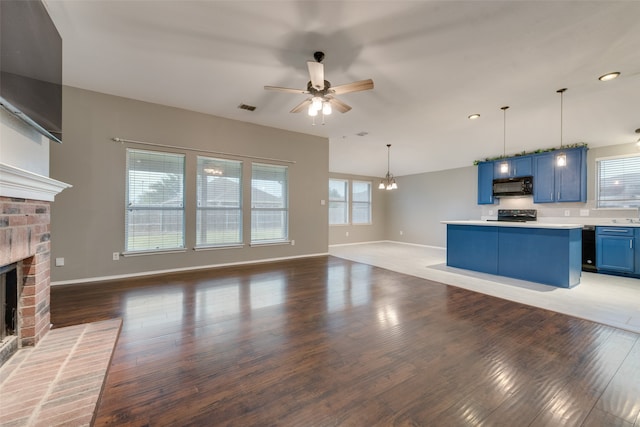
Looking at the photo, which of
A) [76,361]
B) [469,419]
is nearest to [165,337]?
[76,361]

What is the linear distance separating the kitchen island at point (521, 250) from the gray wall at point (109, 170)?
4.27 meters

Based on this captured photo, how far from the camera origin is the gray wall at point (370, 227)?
8.54 metres

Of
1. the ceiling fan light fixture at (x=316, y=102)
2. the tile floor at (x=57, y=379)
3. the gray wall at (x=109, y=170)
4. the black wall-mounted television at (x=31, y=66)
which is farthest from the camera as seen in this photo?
the gray wall at (x=109, y=170)

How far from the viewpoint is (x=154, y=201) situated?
4305 millimetres

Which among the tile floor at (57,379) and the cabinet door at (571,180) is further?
the cabinet door at (571,180)

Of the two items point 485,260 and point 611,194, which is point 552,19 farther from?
point 611,194

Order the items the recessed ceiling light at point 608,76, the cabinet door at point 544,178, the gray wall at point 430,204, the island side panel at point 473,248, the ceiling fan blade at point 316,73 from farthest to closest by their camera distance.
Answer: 1. the gray wall at point 430,204
2. the cabinet door at point 544,178
3. the island side panel at point 473,248
4. the recessed ceiling light at point 608,76
5. the ceiling fan blade at point 316,73

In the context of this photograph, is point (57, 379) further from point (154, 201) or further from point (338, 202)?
point (338, 202)

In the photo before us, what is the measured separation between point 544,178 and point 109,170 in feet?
27.6

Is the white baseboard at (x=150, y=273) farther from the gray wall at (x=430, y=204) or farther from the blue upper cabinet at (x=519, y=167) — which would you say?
the blue upper cabinet at (x=519, y=167)

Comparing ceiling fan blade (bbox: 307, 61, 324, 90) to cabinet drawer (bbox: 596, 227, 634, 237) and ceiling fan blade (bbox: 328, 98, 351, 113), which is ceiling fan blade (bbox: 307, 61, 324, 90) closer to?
ceiling fan blade (bbox: 328, 98, 351, 113)

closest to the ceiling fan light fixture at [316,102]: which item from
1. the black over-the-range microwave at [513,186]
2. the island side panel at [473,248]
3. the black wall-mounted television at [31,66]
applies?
the black wall-mounted television at [31,66]

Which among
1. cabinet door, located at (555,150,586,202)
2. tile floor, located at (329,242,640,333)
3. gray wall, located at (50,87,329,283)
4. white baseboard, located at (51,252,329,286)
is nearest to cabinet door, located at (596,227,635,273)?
tile floor, located at (329,242,640,333)

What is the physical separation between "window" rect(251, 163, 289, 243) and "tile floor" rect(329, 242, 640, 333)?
2.14m
